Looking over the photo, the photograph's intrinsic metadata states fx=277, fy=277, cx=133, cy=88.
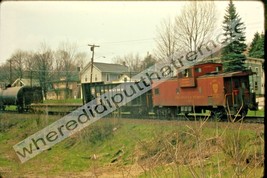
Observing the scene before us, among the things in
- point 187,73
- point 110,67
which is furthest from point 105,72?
point 187,73

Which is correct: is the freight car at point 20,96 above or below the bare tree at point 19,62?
below

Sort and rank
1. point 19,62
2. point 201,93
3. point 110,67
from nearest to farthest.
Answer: point 19,62, point 201,93, point 110,67

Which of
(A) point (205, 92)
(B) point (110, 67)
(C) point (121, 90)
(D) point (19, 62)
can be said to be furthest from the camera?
(B) point (110, 67)

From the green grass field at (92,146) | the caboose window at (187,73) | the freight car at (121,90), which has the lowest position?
the green grass field at (92,146)

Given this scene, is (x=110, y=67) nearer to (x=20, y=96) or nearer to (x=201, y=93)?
(x=20, y=96)

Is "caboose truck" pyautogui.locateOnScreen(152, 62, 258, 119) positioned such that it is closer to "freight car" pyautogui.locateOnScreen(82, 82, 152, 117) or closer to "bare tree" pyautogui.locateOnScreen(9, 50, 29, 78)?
"freight car" pyautogui.locateOnScreen(82, 82, 152, 117)

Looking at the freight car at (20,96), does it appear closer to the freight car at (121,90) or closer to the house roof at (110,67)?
the freight car at (121,90)

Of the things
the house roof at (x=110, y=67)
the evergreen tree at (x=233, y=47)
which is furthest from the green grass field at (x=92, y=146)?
the house roof at (x=110, y=67)

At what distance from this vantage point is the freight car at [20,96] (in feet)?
53.4

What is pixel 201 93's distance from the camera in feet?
39.6

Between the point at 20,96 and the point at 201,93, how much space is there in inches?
438

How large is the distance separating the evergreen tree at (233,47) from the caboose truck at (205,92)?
11.2ft

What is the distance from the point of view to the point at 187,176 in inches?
173

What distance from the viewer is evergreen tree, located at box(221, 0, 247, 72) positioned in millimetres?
16413
